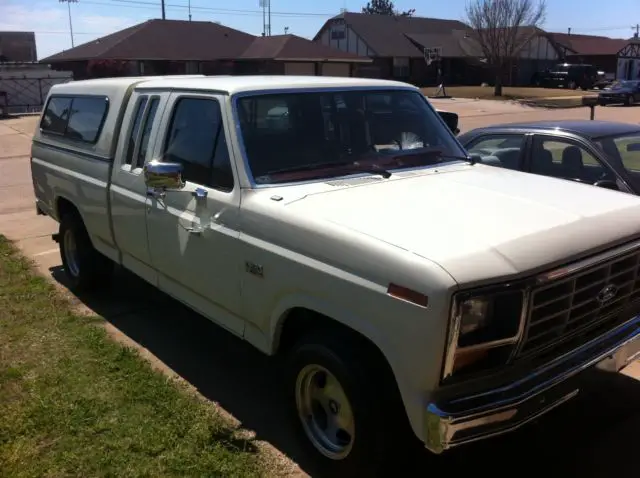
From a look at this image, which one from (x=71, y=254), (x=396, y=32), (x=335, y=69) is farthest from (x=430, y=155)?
(x=396, y=32)

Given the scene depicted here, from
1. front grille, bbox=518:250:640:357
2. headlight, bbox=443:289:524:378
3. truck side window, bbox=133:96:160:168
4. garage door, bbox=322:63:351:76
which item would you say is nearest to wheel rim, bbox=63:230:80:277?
truck side window, bbox=133:96:160:168

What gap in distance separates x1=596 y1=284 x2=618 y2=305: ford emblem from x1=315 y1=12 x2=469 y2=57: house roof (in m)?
55.5

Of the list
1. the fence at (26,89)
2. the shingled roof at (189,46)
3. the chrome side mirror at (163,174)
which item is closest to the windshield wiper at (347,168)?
the chrome side mirror at (163,174)

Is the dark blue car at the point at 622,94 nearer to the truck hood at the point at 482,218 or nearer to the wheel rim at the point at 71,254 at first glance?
the wheel rim at the point at 71,254

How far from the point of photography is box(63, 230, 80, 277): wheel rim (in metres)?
6.14

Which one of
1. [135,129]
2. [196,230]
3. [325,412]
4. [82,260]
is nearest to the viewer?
[325,412]

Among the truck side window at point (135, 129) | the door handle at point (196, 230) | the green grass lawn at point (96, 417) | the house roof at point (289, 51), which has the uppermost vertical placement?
the house roof at point (289, 51)

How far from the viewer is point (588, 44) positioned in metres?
70.0

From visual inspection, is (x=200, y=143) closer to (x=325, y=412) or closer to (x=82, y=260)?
(x=325, y=412)

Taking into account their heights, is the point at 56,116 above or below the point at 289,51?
below

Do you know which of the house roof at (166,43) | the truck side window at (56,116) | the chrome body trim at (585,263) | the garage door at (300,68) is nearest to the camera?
the chrome body trim at (585,263)

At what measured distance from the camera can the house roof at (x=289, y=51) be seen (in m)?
41.5

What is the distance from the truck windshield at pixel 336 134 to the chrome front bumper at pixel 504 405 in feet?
5.44

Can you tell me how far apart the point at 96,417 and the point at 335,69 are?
139 ft
